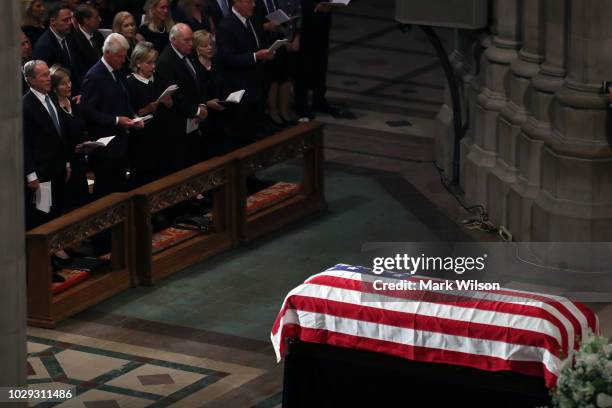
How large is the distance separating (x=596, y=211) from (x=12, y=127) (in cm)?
639

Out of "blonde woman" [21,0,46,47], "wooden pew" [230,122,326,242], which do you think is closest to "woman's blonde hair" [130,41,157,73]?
"wooden pew" [230,122,326,242]

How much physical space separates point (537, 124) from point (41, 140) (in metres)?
4.12

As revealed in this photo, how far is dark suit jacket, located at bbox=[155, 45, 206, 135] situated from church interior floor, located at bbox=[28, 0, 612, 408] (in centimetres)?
126

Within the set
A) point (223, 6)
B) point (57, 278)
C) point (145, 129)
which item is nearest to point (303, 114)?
point (223, 6)

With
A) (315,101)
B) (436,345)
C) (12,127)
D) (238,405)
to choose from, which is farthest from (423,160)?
(12,127)

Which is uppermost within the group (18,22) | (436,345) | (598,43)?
(18,22)

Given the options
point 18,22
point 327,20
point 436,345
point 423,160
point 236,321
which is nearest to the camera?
point 18,22

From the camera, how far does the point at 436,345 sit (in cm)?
975

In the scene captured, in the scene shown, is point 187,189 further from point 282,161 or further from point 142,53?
point 282,161

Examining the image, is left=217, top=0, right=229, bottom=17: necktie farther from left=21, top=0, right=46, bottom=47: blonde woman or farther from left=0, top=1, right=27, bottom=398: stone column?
left=0, top=1, right=27, bottom=398: stone column

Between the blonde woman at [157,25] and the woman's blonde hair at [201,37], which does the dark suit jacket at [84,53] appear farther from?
the woman's blonde hair at [201,37]

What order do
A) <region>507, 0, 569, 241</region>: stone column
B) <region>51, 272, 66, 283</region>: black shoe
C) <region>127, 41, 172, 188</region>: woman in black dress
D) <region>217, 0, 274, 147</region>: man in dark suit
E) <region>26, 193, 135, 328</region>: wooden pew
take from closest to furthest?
1. <region>26, 193, 135, 328</region>: wooden pew
2. <region>51, 272, 66, 283</region>: black shoe
3. <region>507, 0, 569, 241</region>: stone column
4. <region>127, 41, 172, 188</region>: woman in black dress
5. <region>217, 0, 274, 147</region>: man in dark suit

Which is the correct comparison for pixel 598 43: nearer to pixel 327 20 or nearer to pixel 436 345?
pixel 436 345

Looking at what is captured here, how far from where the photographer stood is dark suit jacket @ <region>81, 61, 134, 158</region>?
1380 centimetres
